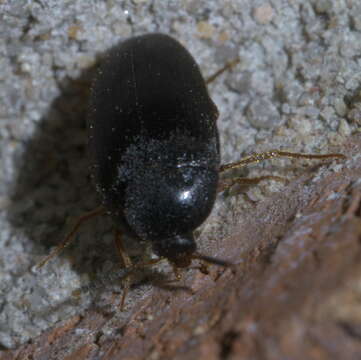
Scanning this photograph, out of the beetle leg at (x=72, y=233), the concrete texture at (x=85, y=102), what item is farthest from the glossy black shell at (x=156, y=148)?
the concrete texture at (x=85, y=102)

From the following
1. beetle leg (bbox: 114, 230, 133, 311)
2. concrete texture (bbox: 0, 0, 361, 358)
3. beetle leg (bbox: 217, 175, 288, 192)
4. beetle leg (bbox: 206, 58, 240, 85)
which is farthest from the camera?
beetle leg (bbox: 206, 58, 240, 85)

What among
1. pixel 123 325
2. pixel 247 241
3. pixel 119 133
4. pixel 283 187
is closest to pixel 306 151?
pixel 283 187

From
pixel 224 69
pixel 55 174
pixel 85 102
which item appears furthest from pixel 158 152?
pixel 55 174

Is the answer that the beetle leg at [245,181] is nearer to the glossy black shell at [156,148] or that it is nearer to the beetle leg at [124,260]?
the glossy black shell at [156,148]

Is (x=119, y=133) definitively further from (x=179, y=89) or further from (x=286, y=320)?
(x=286, y=320)

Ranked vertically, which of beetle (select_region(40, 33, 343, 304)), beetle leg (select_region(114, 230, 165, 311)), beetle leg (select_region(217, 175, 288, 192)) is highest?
beetle (select_region(40, 33, 343, 304))

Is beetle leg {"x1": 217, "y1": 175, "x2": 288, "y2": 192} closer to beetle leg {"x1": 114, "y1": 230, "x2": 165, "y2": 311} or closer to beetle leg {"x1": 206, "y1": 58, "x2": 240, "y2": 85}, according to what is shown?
beetle leg {"x1": 114, "y1": 230, "x2": 165, "y2": 311}

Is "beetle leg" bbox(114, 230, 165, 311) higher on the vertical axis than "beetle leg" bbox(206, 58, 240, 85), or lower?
lower

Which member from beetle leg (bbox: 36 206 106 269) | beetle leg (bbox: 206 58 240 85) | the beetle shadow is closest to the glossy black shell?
beetle leg (bbox: 36 206 106 269)
